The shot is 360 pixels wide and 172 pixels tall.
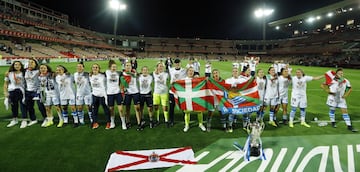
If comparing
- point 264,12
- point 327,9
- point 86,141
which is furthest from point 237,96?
point 264,12

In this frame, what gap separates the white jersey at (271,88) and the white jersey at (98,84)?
5.70 m

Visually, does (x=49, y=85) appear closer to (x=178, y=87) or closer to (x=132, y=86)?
(x=132, y=86)

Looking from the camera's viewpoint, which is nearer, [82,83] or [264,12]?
[82,83]

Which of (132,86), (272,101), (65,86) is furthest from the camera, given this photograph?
(272,101)

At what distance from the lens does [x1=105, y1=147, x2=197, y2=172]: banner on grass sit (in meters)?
4.91

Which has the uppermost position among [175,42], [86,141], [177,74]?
[175,42]

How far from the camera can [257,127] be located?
514 cm

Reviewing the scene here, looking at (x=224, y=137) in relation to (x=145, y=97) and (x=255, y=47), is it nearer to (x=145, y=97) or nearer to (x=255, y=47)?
(x=145, y=97)

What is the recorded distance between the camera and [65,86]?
7230mm

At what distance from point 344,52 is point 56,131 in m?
59.7

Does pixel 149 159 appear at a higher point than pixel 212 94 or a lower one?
lower

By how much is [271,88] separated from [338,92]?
222 cm

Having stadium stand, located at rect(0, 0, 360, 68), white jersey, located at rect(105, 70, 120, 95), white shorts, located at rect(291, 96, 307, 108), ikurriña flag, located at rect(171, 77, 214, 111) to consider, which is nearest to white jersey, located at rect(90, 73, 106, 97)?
white jersey, located at rect(105, 70, 120, 95)

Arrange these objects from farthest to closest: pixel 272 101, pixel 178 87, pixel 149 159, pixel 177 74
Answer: pixel 272 101 → pixel 177 74 → pixel 178 87 → pixel 149 159
